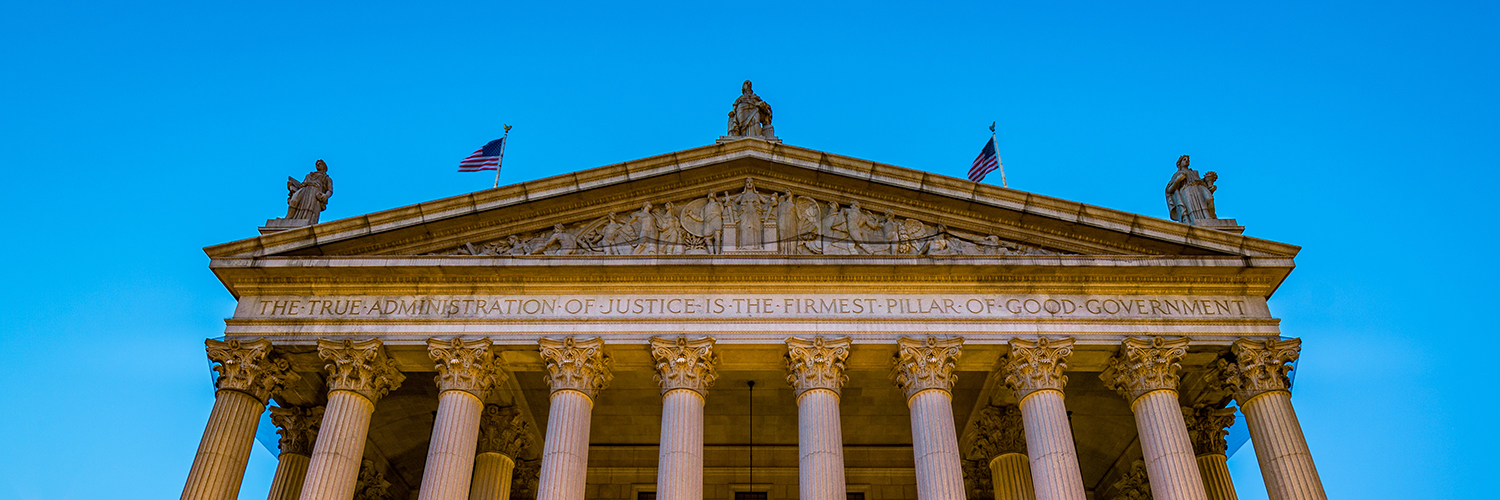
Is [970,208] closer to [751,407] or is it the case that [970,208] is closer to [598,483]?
[751,407]

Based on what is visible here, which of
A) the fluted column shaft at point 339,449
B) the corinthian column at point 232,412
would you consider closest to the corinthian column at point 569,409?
the fluted column shaft at point 339,449

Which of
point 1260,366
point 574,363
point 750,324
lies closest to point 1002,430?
point 1260,366

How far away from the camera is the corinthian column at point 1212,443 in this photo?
2648 cm

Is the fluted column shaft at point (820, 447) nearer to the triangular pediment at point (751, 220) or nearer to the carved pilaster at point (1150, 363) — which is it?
the triangular pediment at point (751, 220)

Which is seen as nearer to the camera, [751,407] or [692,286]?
[692,286]

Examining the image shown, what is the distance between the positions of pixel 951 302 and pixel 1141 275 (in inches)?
183

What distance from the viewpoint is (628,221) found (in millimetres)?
27375

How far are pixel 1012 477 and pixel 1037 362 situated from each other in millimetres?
5173

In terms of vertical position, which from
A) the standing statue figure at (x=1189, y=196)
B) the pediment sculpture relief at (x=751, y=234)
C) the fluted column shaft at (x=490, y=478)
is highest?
the standing statue figure at (x=1189, y=196)

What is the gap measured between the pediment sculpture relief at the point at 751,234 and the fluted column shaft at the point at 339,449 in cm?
457

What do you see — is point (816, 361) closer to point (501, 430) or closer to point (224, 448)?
point (501, 430)

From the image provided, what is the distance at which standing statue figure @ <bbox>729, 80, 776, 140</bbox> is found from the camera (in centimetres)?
2958

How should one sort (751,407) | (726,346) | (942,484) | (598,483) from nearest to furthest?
1. (942,484)
2. (726,346)
3. (751,407)
4. (598,483)

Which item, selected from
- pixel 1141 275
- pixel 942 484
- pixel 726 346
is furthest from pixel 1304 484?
pixel 726 346
